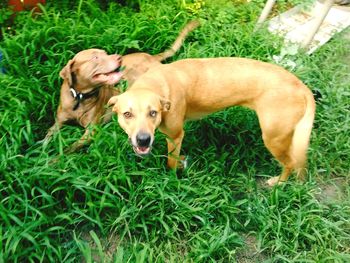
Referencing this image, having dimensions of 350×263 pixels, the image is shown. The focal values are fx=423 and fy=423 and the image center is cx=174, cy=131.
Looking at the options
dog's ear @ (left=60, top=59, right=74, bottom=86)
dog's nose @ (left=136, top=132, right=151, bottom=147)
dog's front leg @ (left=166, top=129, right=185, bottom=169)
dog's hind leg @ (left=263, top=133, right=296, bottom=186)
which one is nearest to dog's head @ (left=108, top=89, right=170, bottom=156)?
dog's nose @ (left=136, top=132, right=151, bottom=147)

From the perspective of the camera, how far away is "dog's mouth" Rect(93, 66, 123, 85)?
13.0 feet

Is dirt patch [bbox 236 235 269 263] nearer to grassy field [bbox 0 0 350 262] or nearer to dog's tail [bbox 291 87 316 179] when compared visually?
grassy field [bbox 0 0 350 262]

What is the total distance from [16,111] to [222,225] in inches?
83.3

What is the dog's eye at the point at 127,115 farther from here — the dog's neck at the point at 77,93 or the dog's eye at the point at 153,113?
the dog's neck at the point at 77,93

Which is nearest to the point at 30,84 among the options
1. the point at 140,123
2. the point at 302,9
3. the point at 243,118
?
the point at 140,123

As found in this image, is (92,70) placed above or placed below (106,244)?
above

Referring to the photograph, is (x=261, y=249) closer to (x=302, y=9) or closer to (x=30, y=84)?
(x=30, y=84)

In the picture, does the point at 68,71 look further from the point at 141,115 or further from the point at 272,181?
the point at 272,181

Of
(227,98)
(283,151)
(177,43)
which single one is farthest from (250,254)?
(177,43)

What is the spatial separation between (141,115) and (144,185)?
644mm

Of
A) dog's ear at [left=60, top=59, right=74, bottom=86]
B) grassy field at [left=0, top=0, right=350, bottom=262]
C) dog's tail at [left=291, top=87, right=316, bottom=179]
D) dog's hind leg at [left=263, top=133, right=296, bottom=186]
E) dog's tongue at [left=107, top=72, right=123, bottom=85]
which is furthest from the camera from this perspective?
dog's tongue at [left=107, top=72, right=123, bottom=85]

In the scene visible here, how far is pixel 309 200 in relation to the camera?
3.78m

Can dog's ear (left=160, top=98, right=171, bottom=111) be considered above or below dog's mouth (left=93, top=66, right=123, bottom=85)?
above

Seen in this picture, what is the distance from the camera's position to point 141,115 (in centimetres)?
323
